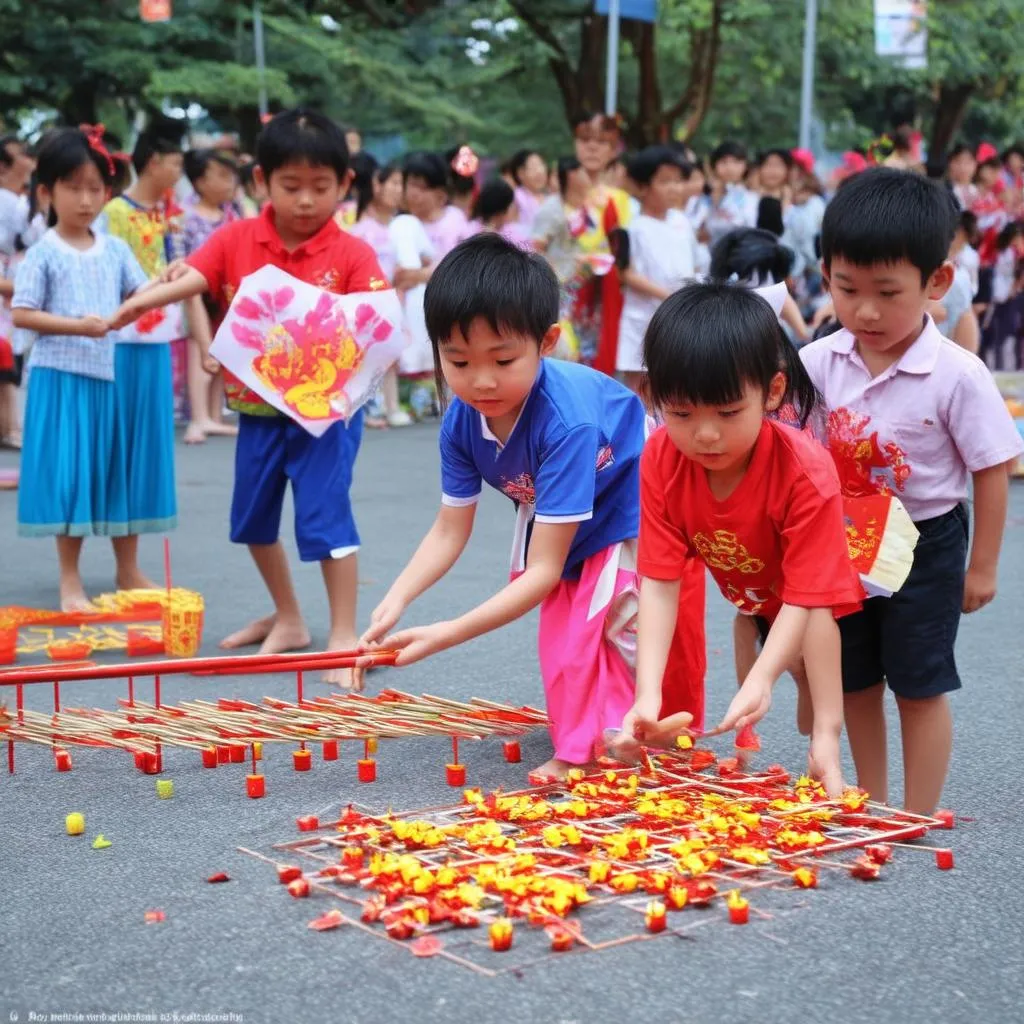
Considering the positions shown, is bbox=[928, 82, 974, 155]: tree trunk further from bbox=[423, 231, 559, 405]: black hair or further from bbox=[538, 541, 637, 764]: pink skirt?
bbox=[423, 231, 559, 405]: black hair

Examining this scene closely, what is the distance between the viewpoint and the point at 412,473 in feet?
31.6

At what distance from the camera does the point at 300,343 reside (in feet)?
16.6

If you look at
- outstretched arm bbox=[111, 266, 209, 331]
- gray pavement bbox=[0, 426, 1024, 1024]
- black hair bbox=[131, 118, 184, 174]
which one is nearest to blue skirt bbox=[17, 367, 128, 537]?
outstretched arm bbox=[111, 266, 209, 331]

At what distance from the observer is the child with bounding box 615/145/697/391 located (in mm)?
8906

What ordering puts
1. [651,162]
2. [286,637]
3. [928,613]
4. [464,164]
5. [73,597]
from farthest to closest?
1. [464,164]
2. [651,162]
3. [73,597]
4. [286,637]
5. [928,613]

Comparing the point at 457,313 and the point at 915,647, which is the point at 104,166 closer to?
the point at 457,313

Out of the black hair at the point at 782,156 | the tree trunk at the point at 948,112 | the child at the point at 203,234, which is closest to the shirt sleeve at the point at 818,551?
the child at the point at 203,234

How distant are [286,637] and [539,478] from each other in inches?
74.2

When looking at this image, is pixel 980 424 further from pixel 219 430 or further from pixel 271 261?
pixel 219 430

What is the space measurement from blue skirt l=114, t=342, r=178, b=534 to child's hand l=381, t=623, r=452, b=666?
2874 mm

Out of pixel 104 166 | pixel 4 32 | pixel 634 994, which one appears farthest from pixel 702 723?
pixel 4 32

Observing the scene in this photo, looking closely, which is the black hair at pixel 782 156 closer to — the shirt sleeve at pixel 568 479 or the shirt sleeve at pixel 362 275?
the shirt sleeve at pixel 362 275

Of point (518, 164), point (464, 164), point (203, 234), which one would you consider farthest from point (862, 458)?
point (518, 164)

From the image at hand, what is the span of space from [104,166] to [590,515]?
9.78 feet
